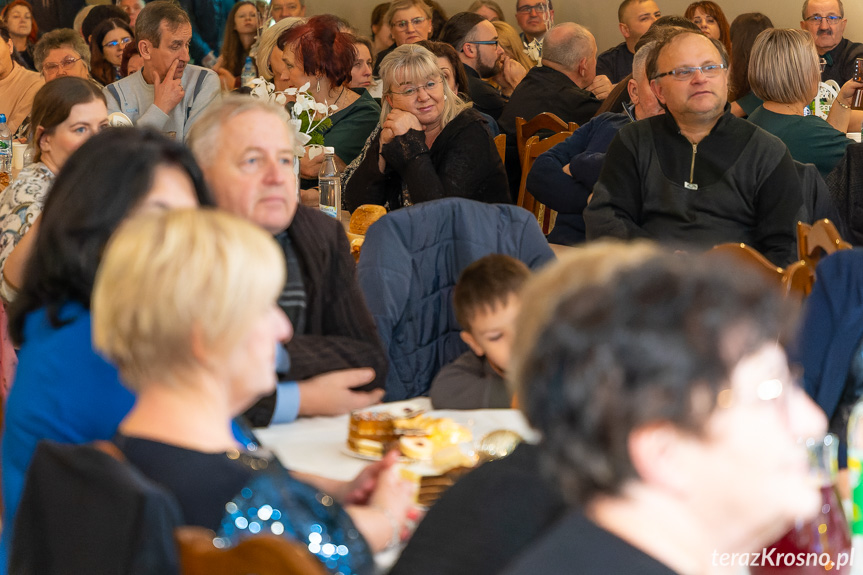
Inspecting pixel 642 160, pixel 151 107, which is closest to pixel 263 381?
pixel 642 160

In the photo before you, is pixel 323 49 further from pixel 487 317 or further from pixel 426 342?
pixel 487 317

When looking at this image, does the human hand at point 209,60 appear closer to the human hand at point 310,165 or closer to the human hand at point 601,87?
the human hand at point 601,87

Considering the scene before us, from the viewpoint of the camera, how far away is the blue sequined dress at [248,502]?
1070 mm

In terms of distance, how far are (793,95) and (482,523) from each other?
3.63 metres

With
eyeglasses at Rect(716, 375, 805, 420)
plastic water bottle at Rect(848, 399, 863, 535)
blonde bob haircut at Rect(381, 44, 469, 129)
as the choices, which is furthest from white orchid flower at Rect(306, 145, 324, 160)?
eyeglasses at Rect(716, 375, 805, 420)

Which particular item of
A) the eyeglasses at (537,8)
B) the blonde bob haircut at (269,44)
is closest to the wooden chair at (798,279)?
the blonde bob haircut at (269,44)

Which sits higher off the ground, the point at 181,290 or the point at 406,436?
the point at 181,290

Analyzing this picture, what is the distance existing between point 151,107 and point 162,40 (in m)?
0.37

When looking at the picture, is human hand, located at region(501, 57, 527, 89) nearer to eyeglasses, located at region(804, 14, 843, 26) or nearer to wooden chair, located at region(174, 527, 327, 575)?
eyeglasses, located at region(804, 14, 843, 26)

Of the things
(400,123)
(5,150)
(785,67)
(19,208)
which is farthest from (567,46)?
(19,208)

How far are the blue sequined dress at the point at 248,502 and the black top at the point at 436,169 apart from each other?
2.89 metres

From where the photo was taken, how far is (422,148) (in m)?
4.04

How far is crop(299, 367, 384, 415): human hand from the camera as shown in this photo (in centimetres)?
195

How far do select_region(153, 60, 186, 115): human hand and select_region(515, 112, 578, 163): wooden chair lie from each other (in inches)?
69.4
